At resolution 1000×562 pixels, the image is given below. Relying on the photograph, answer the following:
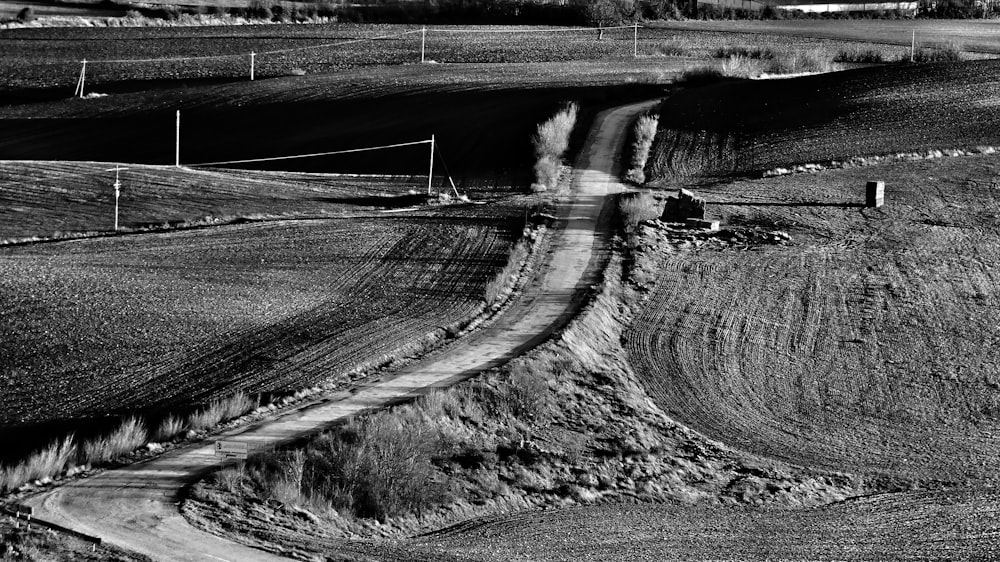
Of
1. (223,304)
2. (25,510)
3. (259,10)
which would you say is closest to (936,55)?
(259,10)

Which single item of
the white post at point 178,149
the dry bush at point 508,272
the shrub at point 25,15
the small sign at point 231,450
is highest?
the shrub at point 25,15

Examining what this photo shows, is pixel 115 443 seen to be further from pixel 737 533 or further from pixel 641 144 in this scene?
pixel 641 144

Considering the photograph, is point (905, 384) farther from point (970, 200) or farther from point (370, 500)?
point (970, 200)

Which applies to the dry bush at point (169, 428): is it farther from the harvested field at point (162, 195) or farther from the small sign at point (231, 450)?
the harvested field at point (162, 195)

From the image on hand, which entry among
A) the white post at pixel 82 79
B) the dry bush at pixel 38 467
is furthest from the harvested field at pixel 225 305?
the white post at pixel 82 79

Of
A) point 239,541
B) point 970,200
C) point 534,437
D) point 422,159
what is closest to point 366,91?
point 422,159
